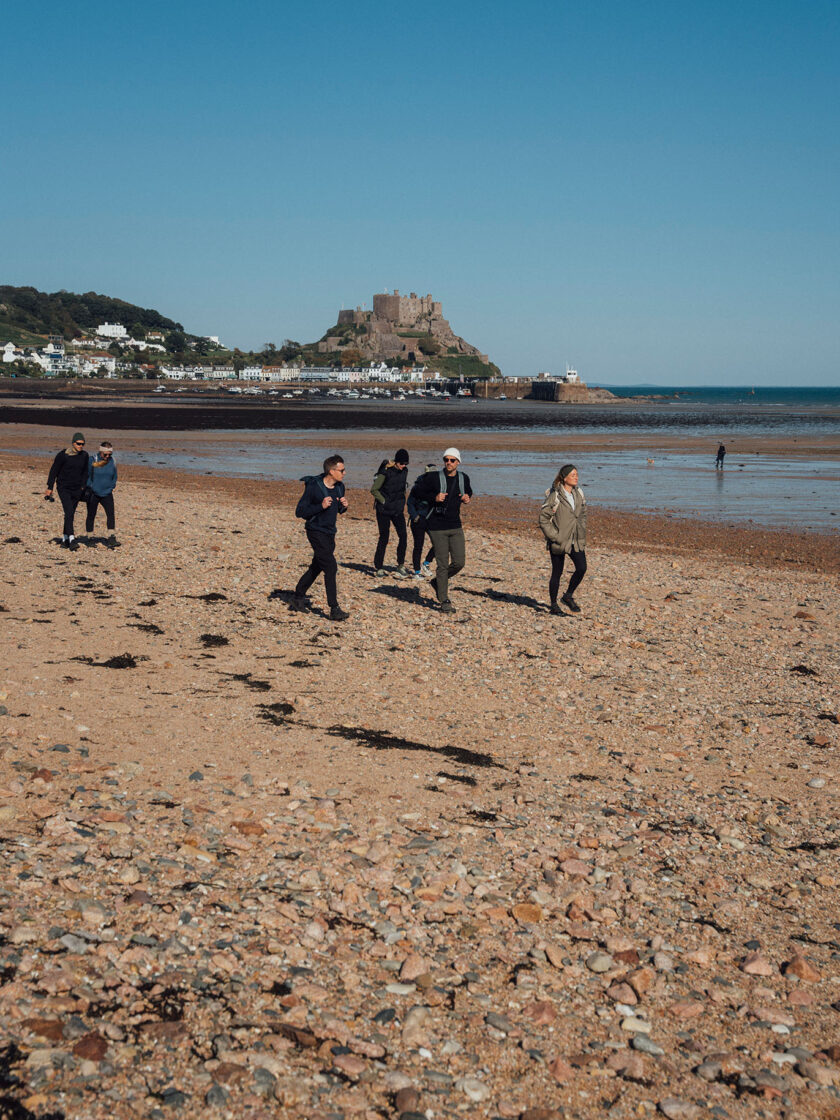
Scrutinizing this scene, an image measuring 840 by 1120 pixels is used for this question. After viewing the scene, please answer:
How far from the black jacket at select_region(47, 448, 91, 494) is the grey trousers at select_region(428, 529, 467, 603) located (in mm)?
6918

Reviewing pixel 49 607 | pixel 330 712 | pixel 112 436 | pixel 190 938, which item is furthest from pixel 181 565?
pixel 112 436

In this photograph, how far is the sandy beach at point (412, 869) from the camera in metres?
4.40

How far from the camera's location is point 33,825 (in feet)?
20.5

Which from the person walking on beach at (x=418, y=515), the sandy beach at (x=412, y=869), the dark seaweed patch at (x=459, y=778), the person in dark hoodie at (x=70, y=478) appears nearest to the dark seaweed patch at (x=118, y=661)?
the sandy beach at (x=412, y=869)

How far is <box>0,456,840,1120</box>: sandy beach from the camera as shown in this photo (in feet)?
14.4

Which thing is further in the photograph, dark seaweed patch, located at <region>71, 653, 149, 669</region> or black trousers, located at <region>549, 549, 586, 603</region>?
black trousers, located at <region>549, 549, 586, 603</region>

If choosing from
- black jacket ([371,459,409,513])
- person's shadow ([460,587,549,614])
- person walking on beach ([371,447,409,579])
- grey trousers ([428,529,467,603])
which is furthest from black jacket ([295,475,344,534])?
person's shadow ([460,587,549,614])

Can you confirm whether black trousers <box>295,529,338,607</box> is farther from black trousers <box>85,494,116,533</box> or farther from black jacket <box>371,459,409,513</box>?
black trousers <box>85,494,116,533</box>

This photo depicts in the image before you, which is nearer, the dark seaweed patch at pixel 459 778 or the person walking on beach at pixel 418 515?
the dark seaweed patch at pixel 459 778

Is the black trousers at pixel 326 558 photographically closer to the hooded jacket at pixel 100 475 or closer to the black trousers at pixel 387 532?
the black trousers at pixel 387 532

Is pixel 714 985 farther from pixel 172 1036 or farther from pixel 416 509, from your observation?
pixel 416 509

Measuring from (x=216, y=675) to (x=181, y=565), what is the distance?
6.53 meters

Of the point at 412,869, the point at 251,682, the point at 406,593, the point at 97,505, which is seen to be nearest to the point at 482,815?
the point at 412,869

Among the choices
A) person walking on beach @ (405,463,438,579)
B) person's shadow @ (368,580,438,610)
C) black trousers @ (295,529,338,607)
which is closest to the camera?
black trousers @ (295,529,338,607)
